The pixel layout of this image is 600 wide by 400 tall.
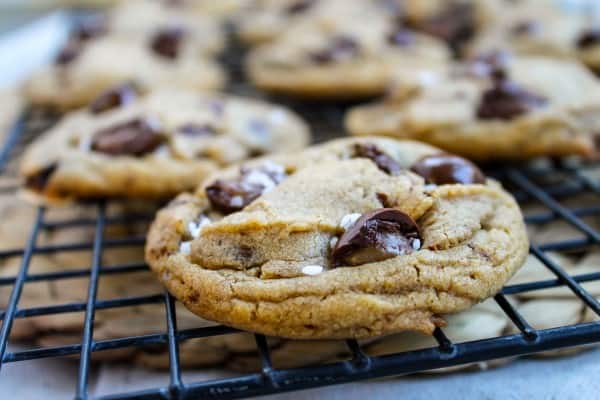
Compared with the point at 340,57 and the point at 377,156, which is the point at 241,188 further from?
the point at 340,57

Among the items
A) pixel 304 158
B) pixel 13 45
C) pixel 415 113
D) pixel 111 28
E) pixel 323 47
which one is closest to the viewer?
pixel 304 158

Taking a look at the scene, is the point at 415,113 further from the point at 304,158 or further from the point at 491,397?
the point at 491,397

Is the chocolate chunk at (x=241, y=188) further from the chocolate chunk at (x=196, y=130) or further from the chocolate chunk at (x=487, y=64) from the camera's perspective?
the chocolate chunk at (x=487, y=64)

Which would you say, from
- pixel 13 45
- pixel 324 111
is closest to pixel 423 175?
pixel 324 111

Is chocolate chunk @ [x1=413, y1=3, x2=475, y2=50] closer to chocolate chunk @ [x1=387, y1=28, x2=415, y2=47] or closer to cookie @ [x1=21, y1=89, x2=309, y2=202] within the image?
chocolate chunk @ [x1=387, y1=28, x2=415, y2=47]

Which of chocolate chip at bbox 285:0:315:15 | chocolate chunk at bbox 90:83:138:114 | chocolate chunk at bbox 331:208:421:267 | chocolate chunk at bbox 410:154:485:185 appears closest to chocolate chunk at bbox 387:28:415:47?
chocolate chip at bbox 285:0:315:15

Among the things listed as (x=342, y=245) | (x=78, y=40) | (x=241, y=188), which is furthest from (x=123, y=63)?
(x=342, y=245)
